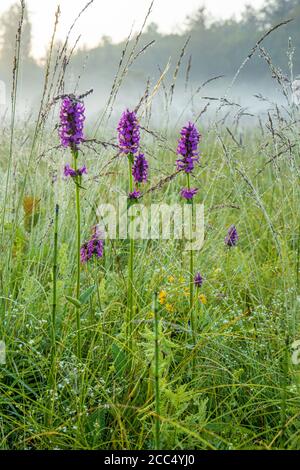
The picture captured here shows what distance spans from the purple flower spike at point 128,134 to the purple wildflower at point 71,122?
0.48 ft

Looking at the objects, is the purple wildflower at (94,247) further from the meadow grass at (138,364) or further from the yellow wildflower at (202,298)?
the yellow wildflower at (202,298)

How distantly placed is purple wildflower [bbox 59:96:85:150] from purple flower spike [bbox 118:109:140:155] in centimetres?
15

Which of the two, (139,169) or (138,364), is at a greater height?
(139,169)

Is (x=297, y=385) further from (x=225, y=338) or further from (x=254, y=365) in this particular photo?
(x=225, y=338)

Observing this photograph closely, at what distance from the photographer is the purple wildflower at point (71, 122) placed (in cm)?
171

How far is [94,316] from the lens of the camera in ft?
7.61

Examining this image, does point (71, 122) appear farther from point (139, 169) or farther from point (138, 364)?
point (138, 364)

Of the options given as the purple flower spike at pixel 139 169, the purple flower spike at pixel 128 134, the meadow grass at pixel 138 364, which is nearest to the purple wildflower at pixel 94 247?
the meadow grass at pixel 138 364

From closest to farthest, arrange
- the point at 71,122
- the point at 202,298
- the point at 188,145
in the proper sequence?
the point at 71,122
the point at 188,145
the point at 202,298

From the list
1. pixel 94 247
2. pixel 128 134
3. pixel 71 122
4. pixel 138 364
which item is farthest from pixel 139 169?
pixel 138 364

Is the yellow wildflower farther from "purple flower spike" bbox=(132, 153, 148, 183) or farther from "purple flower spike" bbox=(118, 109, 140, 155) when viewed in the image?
"purple flower spike" bbox=(118, 109, 140, 155)

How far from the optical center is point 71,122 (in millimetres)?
1731

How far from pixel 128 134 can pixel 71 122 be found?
0.65ft
